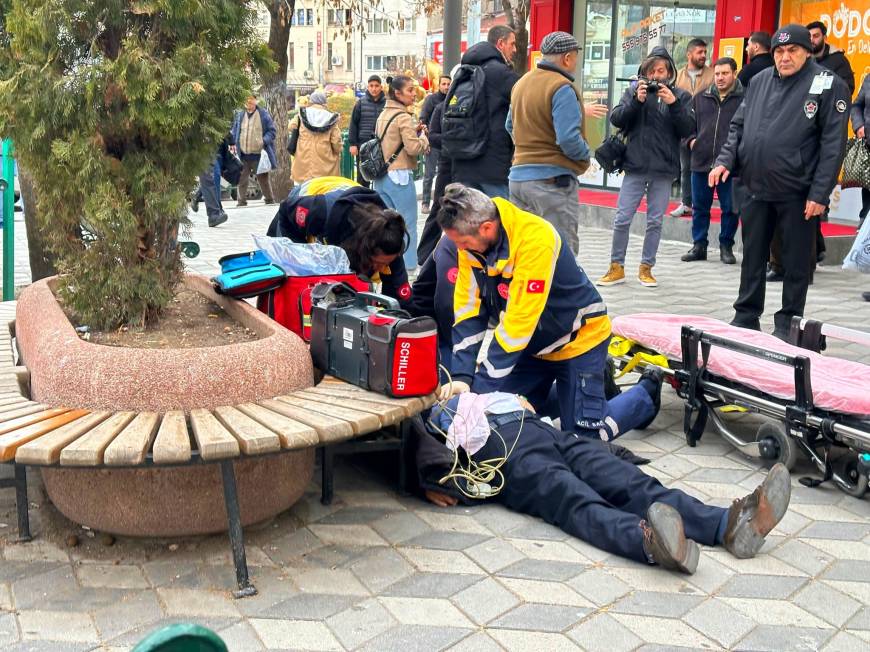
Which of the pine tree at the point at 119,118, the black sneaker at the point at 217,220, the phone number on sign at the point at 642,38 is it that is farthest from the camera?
the phone number on sign at the point at 642,38

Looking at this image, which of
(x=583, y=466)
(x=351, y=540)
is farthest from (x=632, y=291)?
(x=351, y=540)

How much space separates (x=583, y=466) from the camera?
388 centimetres

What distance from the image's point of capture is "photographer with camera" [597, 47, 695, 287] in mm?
8148

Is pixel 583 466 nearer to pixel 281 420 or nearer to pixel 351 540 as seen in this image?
pixel 351 540

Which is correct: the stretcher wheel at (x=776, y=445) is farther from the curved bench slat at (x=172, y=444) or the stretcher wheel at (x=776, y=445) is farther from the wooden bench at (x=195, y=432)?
the curved bench slat at (x=172, y=444)

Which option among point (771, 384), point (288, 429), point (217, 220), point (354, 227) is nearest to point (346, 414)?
point (288, 429)

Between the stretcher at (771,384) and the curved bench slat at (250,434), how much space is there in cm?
211

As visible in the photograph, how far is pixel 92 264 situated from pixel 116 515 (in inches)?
42.0

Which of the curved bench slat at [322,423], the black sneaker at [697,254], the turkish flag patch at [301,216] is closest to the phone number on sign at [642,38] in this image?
the black sneaker at [697,254]

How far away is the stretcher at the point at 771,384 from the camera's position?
158 inches

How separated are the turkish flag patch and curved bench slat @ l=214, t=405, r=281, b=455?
205cm

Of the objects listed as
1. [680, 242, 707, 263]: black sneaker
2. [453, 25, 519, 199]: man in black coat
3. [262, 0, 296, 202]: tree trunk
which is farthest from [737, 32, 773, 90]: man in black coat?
[262, 0, 296, 202]: tree trunk

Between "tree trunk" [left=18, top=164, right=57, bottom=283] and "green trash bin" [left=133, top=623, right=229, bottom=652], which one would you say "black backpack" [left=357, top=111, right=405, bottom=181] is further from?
"green trash bin" [left=133, top=623, right=229, bottom=652]

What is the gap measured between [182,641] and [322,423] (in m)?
1.96
